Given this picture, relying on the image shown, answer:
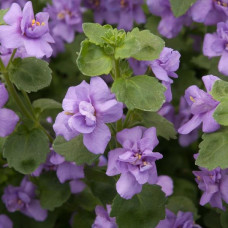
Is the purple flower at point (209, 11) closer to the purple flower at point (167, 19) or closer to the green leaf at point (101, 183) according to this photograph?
the purple flower at point (167, 19)

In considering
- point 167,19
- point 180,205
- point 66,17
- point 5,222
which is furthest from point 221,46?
point 5,222

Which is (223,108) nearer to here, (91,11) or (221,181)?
(221,181)

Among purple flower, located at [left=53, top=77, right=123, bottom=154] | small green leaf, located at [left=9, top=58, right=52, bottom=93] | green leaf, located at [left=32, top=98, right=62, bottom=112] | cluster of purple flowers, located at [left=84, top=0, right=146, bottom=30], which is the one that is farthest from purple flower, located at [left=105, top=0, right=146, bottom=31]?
purple flower, located at [left=53, top=77, right=123, bottom=154]

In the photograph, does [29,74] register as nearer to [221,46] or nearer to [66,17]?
[221,46]

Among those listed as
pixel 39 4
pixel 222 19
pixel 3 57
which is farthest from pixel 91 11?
pixel 3 57

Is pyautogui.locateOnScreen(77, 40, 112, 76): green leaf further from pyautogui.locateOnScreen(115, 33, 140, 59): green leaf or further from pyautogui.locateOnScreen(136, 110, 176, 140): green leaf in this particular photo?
pyautogui.locateOnScreen(136, 110, 176, 140): green leaf

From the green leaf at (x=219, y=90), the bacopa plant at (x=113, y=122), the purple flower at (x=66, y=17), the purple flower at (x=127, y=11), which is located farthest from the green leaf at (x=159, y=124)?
the purple flower at (x=66, y=17)
